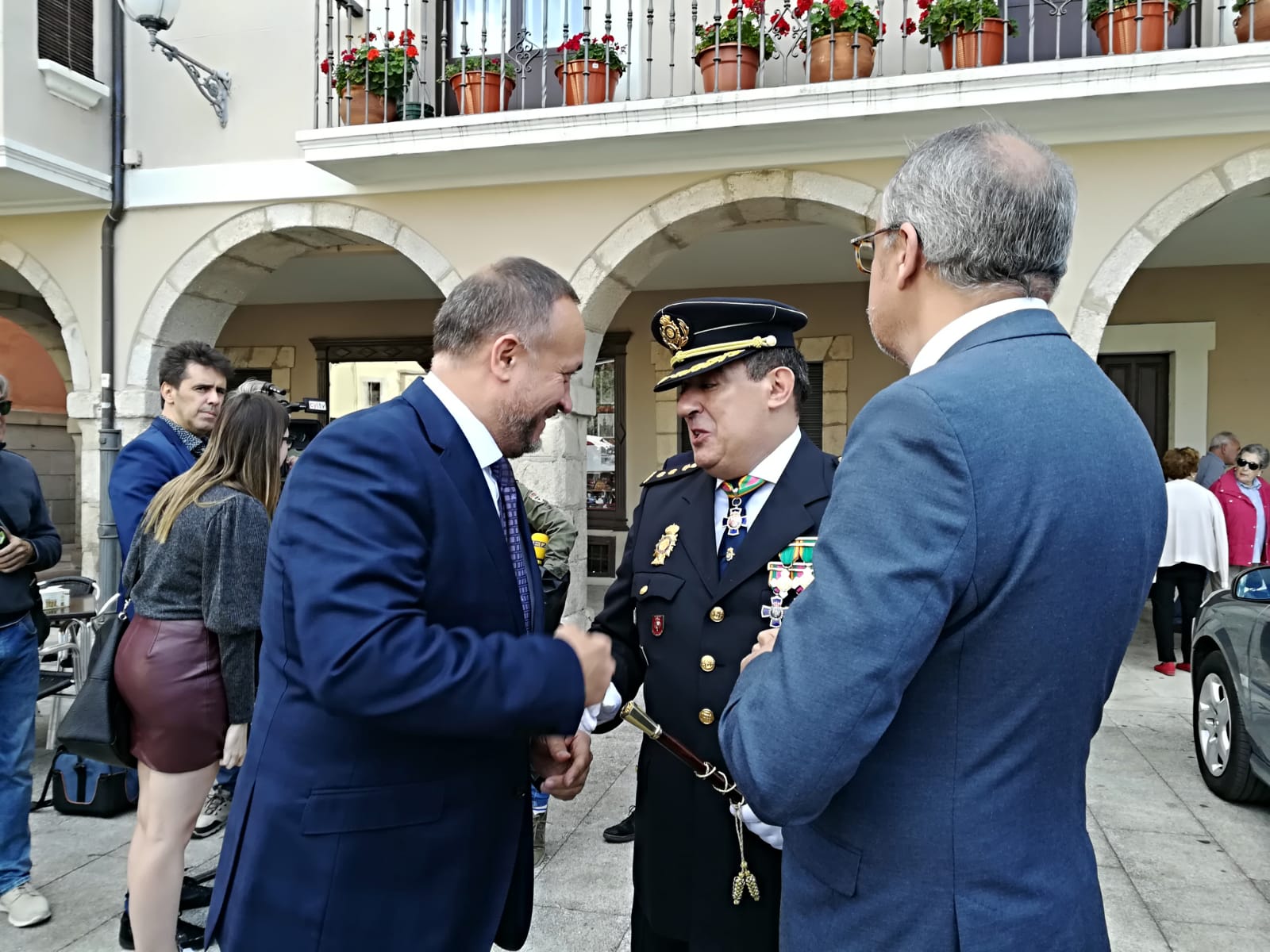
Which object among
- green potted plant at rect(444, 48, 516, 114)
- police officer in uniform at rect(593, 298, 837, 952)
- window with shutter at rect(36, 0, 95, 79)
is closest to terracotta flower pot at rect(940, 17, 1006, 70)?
green potted plant at rect(444, 48, 516, 114)

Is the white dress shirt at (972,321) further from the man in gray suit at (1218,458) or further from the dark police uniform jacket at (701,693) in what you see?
the man in gray suit at (1218,458)

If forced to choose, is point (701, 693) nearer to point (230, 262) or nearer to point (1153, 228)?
point (1153, 228)

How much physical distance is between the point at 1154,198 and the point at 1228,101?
24.9 inches

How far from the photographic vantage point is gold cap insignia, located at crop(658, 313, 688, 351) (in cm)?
211

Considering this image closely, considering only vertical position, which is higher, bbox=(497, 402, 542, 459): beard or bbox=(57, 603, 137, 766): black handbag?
bbox=(497, 402, 542, 459): beard

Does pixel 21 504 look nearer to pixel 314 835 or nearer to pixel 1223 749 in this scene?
pixel 314 835

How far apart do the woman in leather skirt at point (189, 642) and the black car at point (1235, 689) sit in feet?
13.5

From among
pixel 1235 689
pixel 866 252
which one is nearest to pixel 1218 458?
pixel 1235 689

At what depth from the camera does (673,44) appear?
6.45 meters

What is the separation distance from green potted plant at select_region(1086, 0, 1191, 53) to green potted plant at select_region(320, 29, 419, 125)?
15.1 feet

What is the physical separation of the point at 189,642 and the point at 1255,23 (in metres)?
6.53

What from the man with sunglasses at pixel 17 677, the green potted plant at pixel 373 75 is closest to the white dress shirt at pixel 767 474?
the man with sunglasses at pixel 17 677

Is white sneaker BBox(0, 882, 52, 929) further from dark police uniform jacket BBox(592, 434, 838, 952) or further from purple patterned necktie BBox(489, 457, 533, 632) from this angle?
purple patterned necktie BBox(489, 457, 533, 632)

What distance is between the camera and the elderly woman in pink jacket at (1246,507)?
23.7 feet
